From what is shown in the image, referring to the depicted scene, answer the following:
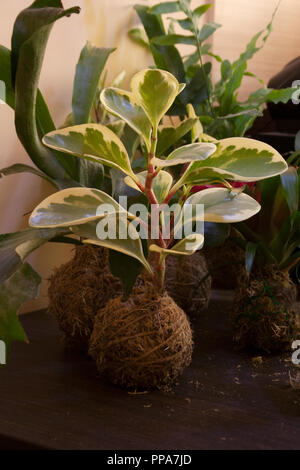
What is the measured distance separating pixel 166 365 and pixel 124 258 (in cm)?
14

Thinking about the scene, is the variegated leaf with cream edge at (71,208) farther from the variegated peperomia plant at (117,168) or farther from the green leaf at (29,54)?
the green leaf at (29,54)

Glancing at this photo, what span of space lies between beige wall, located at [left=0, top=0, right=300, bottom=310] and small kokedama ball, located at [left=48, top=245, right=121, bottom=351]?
0.21 meters

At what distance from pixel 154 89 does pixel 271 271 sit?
14.4 inches

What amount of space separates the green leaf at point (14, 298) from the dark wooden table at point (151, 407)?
3.8 inches

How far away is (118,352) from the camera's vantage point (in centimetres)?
58

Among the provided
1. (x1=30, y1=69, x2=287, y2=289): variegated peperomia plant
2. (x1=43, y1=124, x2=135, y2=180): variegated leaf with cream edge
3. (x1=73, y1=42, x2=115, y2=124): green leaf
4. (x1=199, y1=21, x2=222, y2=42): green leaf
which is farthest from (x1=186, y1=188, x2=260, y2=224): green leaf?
(x1=199, y1=21, x2=222, y2=42): green leaf

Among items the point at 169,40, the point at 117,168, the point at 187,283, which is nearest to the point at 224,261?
the point at 187,283

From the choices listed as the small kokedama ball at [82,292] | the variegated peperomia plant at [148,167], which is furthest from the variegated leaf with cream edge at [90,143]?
the small kokedama ball at [82,292]

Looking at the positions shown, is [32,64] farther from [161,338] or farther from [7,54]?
[161,338]

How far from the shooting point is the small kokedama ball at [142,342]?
576mm

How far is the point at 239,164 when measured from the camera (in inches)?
21.7

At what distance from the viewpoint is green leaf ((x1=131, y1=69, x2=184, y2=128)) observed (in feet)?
1.65

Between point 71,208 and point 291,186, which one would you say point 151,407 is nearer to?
point 71,208
